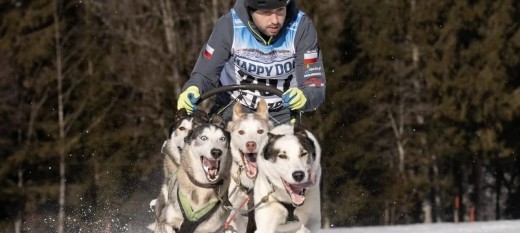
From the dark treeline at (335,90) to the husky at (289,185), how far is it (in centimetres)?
2404

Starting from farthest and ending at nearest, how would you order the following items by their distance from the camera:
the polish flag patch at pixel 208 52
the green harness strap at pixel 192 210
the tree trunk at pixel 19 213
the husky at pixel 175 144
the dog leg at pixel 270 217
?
the tree trunk at pixel 19 213 → the polish flag patch at pixel 208 52 → the husky at pixel 175 144 → the green harness strap at pixel 192 210 → the dog leg at pixel 270 217

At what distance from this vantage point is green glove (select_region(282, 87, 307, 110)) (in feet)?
25.6

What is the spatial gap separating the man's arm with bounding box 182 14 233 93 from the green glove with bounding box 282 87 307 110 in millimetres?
705

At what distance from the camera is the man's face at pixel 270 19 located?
26.2 ft

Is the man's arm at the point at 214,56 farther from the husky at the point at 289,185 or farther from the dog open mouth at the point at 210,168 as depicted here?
the husky at the point at 289,185

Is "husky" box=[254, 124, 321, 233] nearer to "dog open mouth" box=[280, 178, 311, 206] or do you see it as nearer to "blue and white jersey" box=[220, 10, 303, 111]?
"dog open mouth" box=[280, 178, 311, 206]

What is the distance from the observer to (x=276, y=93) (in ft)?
25.9

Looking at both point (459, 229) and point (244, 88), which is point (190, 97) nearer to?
point (244, 88)

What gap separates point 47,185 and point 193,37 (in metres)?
5.77

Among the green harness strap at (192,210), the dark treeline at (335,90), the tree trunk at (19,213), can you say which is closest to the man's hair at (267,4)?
the green harness strap at (192,210)

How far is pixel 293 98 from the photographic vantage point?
7.81m

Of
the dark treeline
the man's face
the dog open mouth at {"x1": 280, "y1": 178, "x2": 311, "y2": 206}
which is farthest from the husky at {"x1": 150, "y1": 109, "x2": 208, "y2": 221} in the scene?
the dark treeline

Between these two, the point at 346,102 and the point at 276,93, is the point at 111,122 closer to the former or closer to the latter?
the point at 346,102

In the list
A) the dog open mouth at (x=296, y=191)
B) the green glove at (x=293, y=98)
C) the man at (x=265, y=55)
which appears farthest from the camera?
the man at (x=265, y=55)
